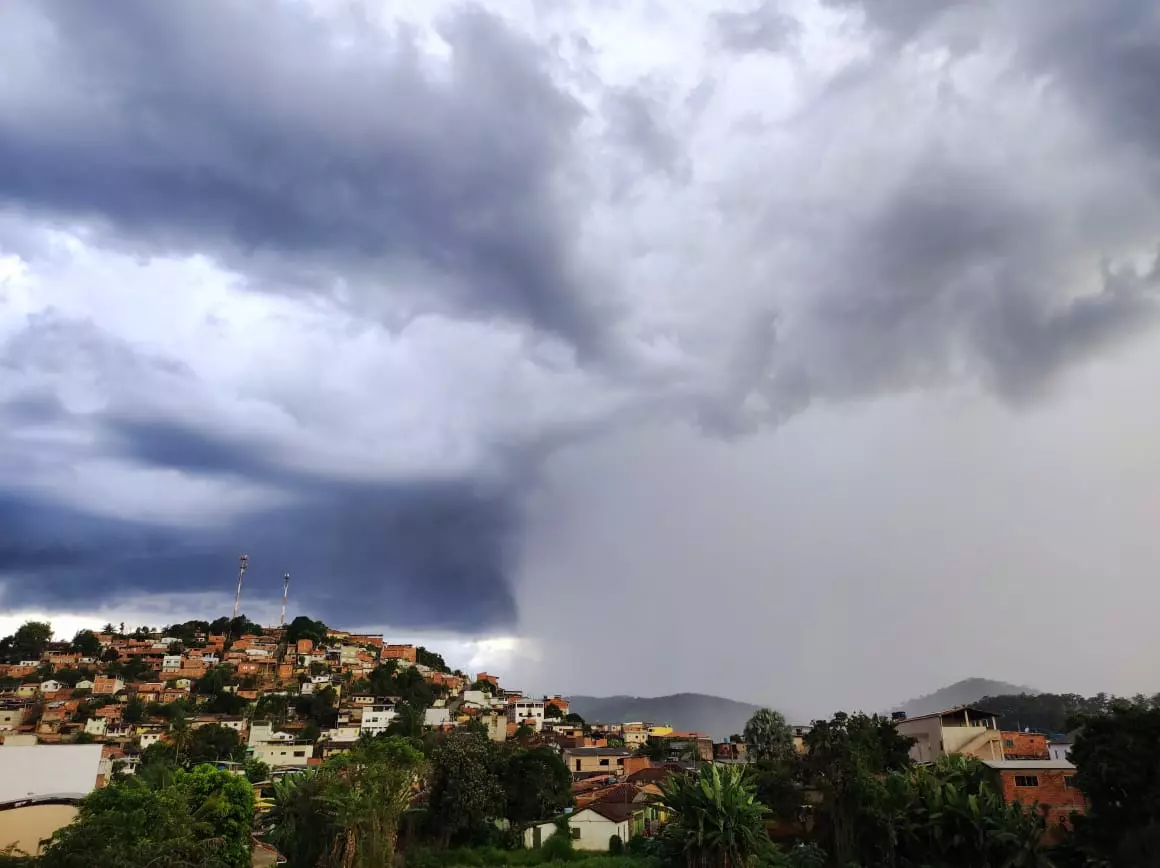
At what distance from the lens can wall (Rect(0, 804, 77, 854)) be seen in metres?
32.9

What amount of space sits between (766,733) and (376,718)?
55.1 m

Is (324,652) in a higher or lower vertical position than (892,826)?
higher

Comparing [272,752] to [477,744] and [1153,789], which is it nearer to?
[477,744]

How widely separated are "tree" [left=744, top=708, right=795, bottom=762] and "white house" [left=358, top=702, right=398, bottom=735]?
49.6m

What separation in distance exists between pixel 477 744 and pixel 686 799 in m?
19.4

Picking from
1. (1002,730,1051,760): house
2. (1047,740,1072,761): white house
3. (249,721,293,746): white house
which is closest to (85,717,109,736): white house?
(249,721,293,746): white house

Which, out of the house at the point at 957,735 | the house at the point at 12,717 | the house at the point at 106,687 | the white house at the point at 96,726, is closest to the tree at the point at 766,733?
the house at the point at 957,735

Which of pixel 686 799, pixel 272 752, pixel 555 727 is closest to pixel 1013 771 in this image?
pixel 686 799

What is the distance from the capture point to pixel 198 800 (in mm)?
33562

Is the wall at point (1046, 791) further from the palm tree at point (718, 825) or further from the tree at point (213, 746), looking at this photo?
the tree at point (213, 746)

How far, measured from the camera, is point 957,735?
5150 centimetres

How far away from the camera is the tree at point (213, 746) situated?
80.7 m

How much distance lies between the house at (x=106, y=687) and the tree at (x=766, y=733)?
88.6 m

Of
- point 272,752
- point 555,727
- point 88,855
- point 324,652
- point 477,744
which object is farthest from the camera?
point 324,652
